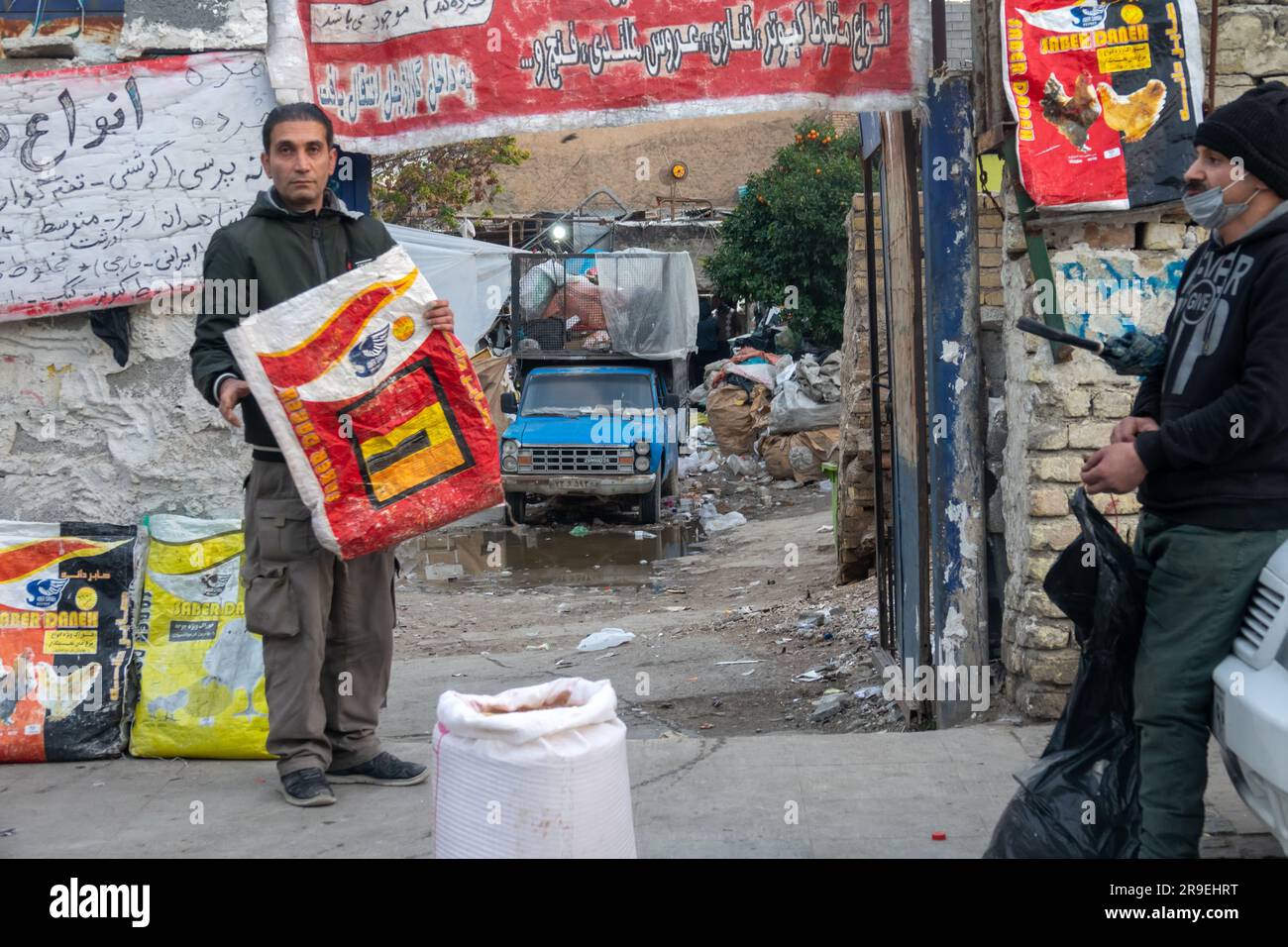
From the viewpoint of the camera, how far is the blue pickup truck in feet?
45.6

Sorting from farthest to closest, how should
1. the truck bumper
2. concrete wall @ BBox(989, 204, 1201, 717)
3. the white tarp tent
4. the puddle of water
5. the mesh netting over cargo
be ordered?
the mesh netting over cargo < the white tarp tent < the truck bumper < the puddle of water < concrete wall @ BBox(989, 204, 1201, 717)

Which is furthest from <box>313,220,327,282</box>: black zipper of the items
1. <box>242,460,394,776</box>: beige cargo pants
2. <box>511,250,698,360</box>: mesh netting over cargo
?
<box>511,250,698,360</box>: mesh netting over cargo

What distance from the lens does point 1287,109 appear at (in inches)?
108

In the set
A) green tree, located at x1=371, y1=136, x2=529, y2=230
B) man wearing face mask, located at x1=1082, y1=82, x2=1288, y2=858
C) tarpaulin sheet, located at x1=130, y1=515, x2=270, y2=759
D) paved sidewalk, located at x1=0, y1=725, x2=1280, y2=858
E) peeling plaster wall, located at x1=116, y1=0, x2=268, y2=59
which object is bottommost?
paved sidewalk, located at x1=0, y1=725, x2=1280, y2=858

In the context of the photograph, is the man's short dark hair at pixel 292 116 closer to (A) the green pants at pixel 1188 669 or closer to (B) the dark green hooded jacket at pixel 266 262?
(B) the dark green hooded jacket at pixel 266 262

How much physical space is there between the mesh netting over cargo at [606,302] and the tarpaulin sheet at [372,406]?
1282 cm

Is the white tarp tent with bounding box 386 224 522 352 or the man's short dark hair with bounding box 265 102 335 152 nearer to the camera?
the man's short dark hair with bounding box 265 102 335 152

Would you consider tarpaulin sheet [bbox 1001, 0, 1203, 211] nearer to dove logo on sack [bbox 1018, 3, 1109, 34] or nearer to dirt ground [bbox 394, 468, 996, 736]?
dove logo on sack [bbox 1018, 3, 1109, 34]

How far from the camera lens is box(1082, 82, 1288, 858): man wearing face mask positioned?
2701 millimetres

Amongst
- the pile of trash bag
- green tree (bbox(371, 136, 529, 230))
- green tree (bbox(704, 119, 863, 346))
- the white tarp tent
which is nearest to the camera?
the white tarp tent

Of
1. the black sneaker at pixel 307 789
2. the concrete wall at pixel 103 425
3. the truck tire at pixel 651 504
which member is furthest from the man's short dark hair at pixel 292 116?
the truck tire at pixel 651 504

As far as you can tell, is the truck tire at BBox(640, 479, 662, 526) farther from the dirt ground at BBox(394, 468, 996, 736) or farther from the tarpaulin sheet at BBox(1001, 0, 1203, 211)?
the tarpaulin sheet at BBox(1001, 0, 1203, 211)

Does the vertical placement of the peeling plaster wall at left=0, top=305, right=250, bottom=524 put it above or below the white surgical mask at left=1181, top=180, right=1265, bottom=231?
below

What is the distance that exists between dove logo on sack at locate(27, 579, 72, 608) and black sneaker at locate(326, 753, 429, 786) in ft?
3.89
